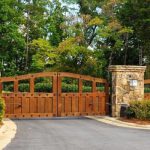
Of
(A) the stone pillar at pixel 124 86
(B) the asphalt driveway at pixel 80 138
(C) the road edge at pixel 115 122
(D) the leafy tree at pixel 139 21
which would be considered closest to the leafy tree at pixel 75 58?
(D) the leafy tree at pixel 139 21

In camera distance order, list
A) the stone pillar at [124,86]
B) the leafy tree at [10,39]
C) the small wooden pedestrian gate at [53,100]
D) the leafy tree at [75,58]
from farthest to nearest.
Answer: the leafy tree at [10,39], the leafy tree at [75,58], the stone pillar at [124,86], the small wooden pedestrian gate at [53,100]

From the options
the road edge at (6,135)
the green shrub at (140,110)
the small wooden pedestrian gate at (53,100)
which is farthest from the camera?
the small wooden pedestrian gate at (53,100)

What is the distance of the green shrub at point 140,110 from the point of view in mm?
20453

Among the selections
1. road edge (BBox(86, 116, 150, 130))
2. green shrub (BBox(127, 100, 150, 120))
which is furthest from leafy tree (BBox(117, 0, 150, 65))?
green shrub (BBox(127, 100, 150, 120))

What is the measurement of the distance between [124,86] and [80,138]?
9063 mm

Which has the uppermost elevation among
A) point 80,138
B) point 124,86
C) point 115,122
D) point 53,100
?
point 124,86

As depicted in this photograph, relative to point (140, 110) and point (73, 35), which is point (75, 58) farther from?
point (140, 110)

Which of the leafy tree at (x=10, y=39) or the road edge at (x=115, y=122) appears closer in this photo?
the road edge at (x=115, y=122)

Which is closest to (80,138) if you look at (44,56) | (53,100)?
(53,100)

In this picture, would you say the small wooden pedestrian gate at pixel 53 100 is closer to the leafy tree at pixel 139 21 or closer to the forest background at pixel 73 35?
the forest background at pixel 73 35

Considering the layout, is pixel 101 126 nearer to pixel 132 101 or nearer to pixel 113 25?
pixel 132 101

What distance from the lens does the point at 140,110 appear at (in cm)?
2052

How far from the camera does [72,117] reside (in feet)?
75.5

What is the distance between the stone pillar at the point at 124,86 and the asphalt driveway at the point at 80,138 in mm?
4546
